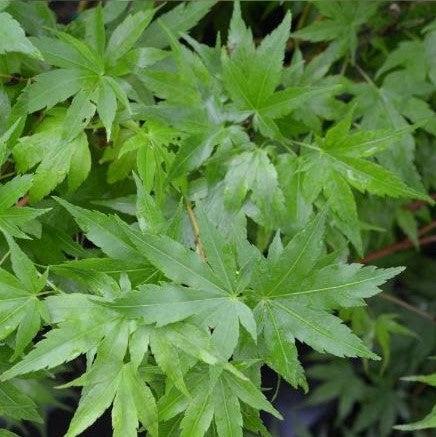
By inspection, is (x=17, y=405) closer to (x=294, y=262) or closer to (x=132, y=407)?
(x=132, y=407)

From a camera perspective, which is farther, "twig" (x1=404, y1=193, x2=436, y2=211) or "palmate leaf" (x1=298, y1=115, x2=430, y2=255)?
"twig" (x1=404, y1=193, x2=436, y2=211)

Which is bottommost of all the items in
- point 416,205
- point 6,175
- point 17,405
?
point 416,205

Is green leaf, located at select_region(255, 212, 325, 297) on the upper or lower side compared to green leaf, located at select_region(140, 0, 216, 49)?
lower

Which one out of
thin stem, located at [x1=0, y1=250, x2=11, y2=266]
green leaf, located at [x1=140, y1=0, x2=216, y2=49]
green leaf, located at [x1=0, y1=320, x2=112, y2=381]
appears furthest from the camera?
green leaf, located at [x1=140, y1=0, x2=216, y2=49]

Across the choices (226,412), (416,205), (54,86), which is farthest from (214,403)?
(416,205)

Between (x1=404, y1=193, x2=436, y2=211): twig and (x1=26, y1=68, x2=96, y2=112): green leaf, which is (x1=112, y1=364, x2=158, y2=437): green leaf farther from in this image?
(x1=404, y1=193, x2=436, y2=211): twig

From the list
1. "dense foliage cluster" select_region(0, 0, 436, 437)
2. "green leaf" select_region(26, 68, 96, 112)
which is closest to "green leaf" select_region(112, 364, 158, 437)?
"dense foliage cluster" select_region(0, 0, 436, 437)

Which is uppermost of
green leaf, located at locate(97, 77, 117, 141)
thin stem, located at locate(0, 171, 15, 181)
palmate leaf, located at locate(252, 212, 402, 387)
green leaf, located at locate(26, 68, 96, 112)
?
green leaf, located at locate(26, 68, 96, 112)

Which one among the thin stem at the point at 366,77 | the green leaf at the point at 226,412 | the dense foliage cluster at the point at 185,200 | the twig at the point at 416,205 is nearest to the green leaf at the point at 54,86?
the dense foliage cluster at the point at 185,200

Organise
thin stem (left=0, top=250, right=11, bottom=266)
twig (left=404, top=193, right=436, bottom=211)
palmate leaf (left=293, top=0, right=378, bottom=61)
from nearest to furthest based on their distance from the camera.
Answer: thin stem (left=0, top=250, right=11, bottom=266) < palmate leaf (left=293, top=0, right=378, bottom=61) < twig (left=404, top=193, right=436, bottom=211)
